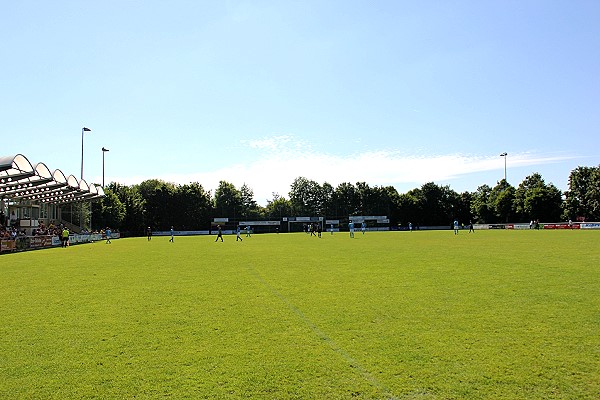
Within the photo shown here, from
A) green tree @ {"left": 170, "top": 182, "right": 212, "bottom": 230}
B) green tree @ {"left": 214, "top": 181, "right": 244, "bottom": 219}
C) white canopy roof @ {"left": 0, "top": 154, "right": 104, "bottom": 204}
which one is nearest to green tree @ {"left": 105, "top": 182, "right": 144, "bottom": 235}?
green tree @ {"left": 170, "top": 182, "right": 212, "bottom": 230}

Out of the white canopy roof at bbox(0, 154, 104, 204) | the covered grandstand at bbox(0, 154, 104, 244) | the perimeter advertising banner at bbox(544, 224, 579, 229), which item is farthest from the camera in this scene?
the perimeter advertising banner at bbox(544, 224, 579, 229)

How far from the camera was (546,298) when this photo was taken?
9.74 meters

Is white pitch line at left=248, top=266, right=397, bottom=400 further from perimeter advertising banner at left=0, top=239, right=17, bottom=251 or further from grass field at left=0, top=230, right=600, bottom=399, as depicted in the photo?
perimeter advertising banner at left=0, top=239, right=17, bottom=251

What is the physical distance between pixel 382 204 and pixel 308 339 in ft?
355

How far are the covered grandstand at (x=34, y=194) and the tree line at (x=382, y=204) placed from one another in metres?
16.1

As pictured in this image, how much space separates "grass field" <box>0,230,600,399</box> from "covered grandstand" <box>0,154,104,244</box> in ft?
→ 69.5

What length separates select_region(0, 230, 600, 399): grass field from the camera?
16.1 ft

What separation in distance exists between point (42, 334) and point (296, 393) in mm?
4814

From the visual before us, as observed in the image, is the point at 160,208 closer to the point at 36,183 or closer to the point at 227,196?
the point at 227,196

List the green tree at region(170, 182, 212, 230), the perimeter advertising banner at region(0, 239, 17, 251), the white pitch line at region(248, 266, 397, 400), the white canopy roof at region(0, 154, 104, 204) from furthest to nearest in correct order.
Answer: the green tree at region(170, 182, 212, 230), the perimeter advertising banner at region(0, 239, 17, 251), the white canopy roof at region(0, 154, 104, 204), the white pitch line at region(248, 266, 397, 400)

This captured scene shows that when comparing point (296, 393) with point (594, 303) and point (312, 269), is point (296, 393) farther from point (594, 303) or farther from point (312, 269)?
point (312, 269)

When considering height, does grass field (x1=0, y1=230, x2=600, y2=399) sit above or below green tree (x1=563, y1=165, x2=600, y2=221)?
below

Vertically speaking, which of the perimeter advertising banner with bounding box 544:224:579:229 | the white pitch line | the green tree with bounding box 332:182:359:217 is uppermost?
the green tree with bounding box 332:182:359:217

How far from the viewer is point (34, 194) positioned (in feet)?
147
